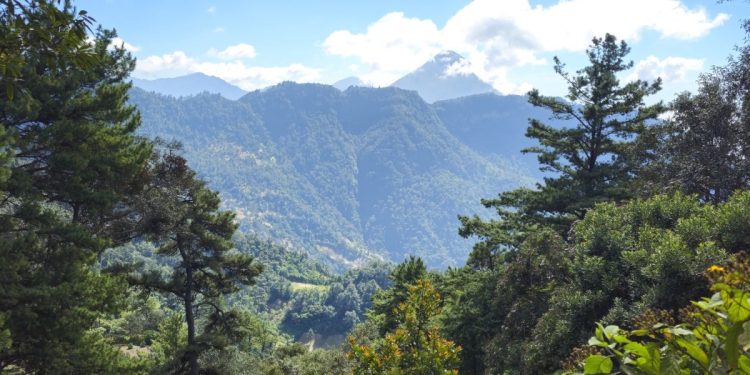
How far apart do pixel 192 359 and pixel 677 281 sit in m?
16.8

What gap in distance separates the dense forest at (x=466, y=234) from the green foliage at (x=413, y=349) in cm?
3

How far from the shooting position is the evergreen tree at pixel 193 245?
55.6 feet

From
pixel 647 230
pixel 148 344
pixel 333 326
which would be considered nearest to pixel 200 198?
pixel 647 230

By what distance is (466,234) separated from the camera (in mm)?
23922

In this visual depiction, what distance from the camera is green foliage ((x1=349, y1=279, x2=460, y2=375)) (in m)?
6.19

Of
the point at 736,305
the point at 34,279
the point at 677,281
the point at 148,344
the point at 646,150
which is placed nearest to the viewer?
the point at 736,305

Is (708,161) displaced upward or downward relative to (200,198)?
upward

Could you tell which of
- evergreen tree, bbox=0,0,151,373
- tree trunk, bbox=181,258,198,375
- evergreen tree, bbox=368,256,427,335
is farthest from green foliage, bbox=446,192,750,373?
evergreen tree, bbox=368,256,427,335

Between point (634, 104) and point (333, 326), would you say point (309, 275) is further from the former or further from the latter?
point (634, 104)

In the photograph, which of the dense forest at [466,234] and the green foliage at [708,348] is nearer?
the green foliage at [708,348]

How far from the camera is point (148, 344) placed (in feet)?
148

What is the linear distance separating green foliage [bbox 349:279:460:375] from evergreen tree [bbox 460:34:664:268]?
1517 cm

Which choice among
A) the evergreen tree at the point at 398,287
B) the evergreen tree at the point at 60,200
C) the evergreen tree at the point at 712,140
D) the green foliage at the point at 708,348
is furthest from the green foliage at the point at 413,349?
→ the evergreen tree at the point at 398,287

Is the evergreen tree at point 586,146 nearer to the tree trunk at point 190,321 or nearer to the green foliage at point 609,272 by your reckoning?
the green foliage at point 609,272
